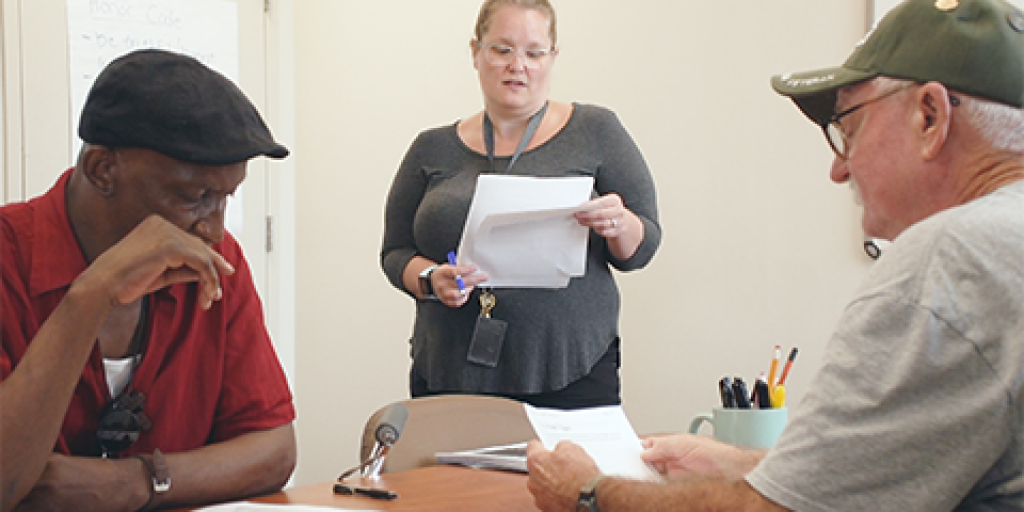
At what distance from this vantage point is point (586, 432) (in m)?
1.67

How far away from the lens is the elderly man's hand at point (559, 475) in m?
1.32

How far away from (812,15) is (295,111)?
1955 millimetres

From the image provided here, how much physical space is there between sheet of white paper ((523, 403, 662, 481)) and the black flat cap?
63cm

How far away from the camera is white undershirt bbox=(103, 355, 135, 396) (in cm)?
153

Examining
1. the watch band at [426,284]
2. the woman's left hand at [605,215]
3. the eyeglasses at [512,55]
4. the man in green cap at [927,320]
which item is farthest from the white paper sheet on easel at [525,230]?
the man in green cap at [927,320]

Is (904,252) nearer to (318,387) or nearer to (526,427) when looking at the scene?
(526,427)

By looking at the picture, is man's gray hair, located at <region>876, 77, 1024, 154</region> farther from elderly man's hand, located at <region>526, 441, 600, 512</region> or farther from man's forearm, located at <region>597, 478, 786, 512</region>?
elderly man's hand, located at <region>526, 441, 600, 512</region>

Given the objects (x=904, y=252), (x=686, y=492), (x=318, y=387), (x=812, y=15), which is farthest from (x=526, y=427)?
(x=318, y=387)

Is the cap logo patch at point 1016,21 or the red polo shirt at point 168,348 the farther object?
the red polo shirt at point 168,348

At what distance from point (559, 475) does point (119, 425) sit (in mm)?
650

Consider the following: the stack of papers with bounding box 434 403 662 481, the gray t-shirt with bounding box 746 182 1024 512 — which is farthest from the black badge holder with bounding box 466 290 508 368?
the gray t-shirt with bounding box 746 182 1024 512

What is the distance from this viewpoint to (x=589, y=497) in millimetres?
1276

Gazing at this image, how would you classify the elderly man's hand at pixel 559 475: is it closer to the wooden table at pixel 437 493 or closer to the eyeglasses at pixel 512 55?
the wooden table at pixel 437 493

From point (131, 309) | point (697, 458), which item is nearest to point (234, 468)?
point (131, 309)
